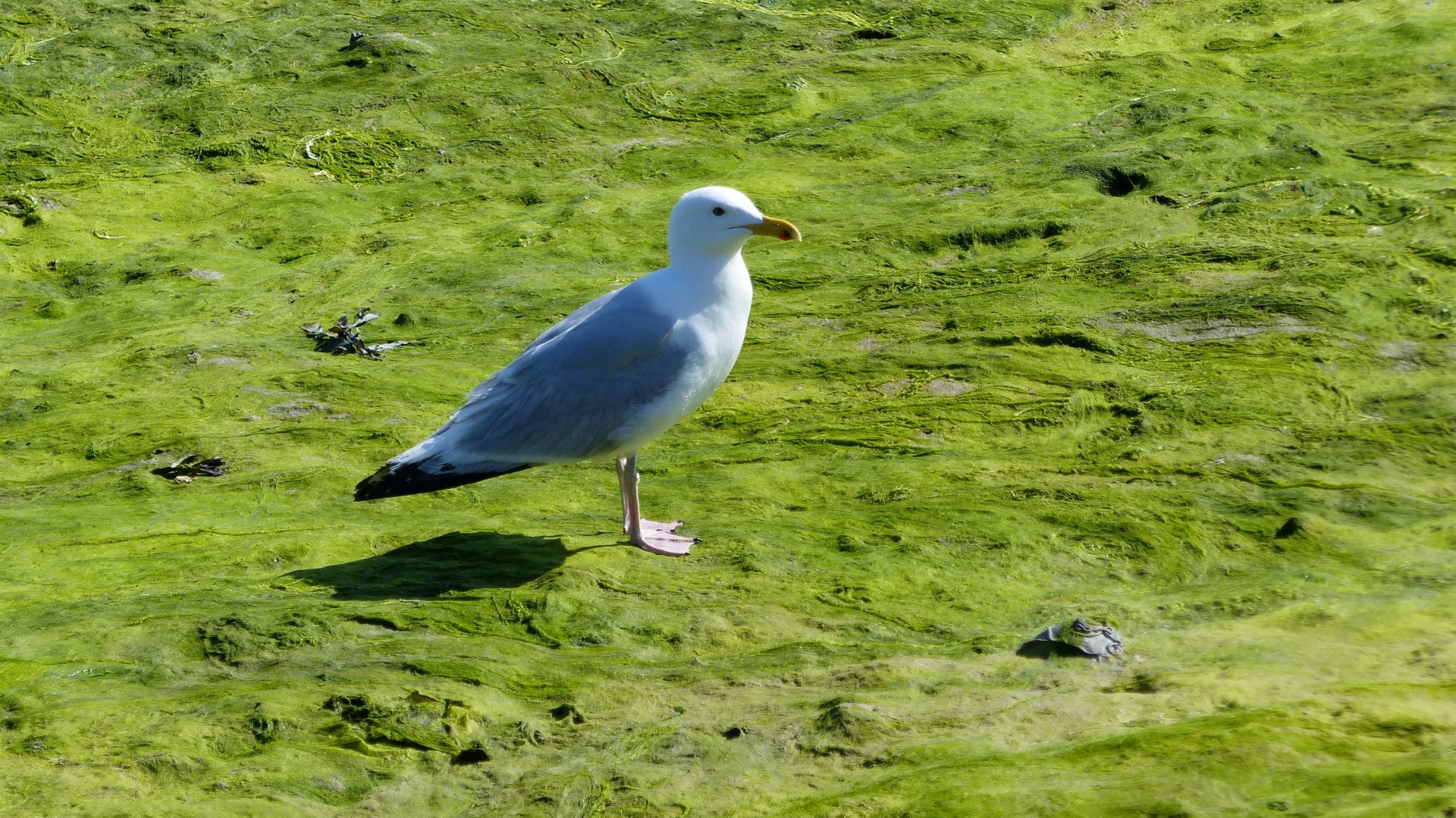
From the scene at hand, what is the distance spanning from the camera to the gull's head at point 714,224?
523cm

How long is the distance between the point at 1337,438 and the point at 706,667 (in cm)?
305

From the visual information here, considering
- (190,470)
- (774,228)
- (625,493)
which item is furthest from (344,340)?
(774,228)

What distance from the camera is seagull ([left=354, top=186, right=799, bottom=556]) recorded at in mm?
5129

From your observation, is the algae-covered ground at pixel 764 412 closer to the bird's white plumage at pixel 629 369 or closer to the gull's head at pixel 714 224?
the bird's white plumage at pixel 629 369

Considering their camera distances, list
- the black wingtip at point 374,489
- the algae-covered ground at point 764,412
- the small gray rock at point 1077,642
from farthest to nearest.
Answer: the black wingtip at point 374,489 < the small gray rock at point 1077,642 < the algae-covered ground at point 764,412

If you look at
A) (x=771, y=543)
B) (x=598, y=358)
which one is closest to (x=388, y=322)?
(x=598, y=358)

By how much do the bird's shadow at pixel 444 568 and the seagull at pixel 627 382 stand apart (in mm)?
251

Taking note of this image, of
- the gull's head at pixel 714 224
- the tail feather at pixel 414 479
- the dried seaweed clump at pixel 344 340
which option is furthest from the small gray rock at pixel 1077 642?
the dried seaweed clump at pixel 344 340

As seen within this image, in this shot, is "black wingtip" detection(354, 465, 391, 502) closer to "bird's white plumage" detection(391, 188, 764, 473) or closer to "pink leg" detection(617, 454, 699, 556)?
"bird's white plumage" detection(391, 188, 764, 473)

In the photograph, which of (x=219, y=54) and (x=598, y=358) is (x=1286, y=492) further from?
(x=219, y=54)

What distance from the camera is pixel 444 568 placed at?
5.02m

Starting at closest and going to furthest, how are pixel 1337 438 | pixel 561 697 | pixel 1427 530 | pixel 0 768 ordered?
pixel 0 768, pixel 561 697, pixel 1427 530, pixel 1337 438

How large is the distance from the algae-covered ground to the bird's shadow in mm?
30

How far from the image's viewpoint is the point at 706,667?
4.20 m
